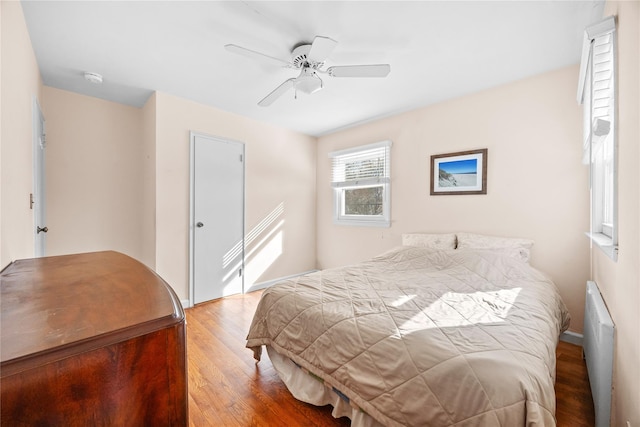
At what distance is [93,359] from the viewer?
52cm

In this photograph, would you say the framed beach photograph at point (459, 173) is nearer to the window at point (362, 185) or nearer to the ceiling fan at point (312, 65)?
the window at point (362, 185)

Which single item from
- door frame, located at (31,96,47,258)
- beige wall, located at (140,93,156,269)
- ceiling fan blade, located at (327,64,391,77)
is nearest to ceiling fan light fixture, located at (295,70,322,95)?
ceiling fan blade, located at (327,64,391,77)

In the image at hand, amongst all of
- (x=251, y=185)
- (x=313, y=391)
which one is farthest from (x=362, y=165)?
(x=313, y=391)

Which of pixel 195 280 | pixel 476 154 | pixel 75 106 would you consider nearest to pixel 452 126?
pixel 476 154

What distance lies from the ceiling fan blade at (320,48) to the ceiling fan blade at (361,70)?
0.52 ft

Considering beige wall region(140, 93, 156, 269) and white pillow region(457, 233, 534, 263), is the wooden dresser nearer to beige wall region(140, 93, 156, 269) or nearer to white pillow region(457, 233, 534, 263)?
beige wall region(140, 93, 156, 269)

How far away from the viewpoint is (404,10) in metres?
1.73

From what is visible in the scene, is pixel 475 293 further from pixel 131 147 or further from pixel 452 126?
pixel 131 147

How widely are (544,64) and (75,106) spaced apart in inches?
184

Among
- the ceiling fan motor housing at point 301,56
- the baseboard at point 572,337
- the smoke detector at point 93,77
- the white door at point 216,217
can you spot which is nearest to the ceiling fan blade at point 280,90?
the ceiling fan motor housing at point 301,56

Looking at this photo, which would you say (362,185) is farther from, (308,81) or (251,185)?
(308,81)

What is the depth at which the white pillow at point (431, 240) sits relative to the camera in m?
2.88

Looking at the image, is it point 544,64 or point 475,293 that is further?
point 544,64

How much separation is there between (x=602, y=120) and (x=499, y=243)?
1.39m
